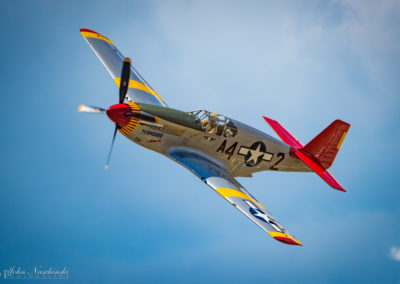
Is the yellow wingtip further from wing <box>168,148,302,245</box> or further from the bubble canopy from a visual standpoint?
wing <box>168,148,302,245</box>

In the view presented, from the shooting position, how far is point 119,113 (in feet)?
42.8

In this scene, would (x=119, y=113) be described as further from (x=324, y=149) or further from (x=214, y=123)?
(x=324, y=149)

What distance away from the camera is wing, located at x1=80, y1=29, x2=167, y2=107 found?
16203mm

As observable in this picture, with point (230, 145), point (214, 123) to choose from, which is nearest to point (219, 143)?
point (230, 145)

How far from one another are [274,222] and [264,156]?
3918 millimetres

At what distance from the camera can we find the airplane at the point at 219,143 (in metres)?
12.9

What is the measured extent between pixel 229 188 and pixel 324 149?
457cm

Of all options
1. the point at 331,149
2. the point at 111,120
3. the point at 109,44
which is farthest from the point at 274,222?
the point at 109,44

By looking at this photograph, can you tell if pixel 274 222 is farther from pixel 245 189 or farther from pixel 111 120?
pixel 111 120

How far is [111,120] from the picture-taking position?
43.0 feet

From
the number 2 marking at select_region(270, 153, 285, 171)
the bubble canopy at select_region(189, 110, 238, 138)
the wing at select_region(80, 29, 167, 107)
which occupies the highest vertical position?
the wing at select_region(80, 29, 167, 107)

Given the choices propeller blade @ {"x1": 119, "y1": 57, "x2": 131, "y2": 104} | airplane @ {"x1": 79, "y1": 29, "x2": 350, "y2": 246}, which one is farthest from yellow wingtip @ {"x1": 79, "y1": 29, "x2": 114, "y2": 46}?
propeller blade @ {"x1": 119, "y1": 57, "x2": 131, "y2": 104}

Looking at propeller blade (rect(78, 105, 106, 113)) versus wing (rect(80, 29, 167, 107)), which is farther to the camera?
wing (rect(80, 29, 167, 107))


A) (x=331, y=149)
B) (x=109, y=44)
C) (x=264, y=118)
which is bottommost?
(x=331, y=149)
